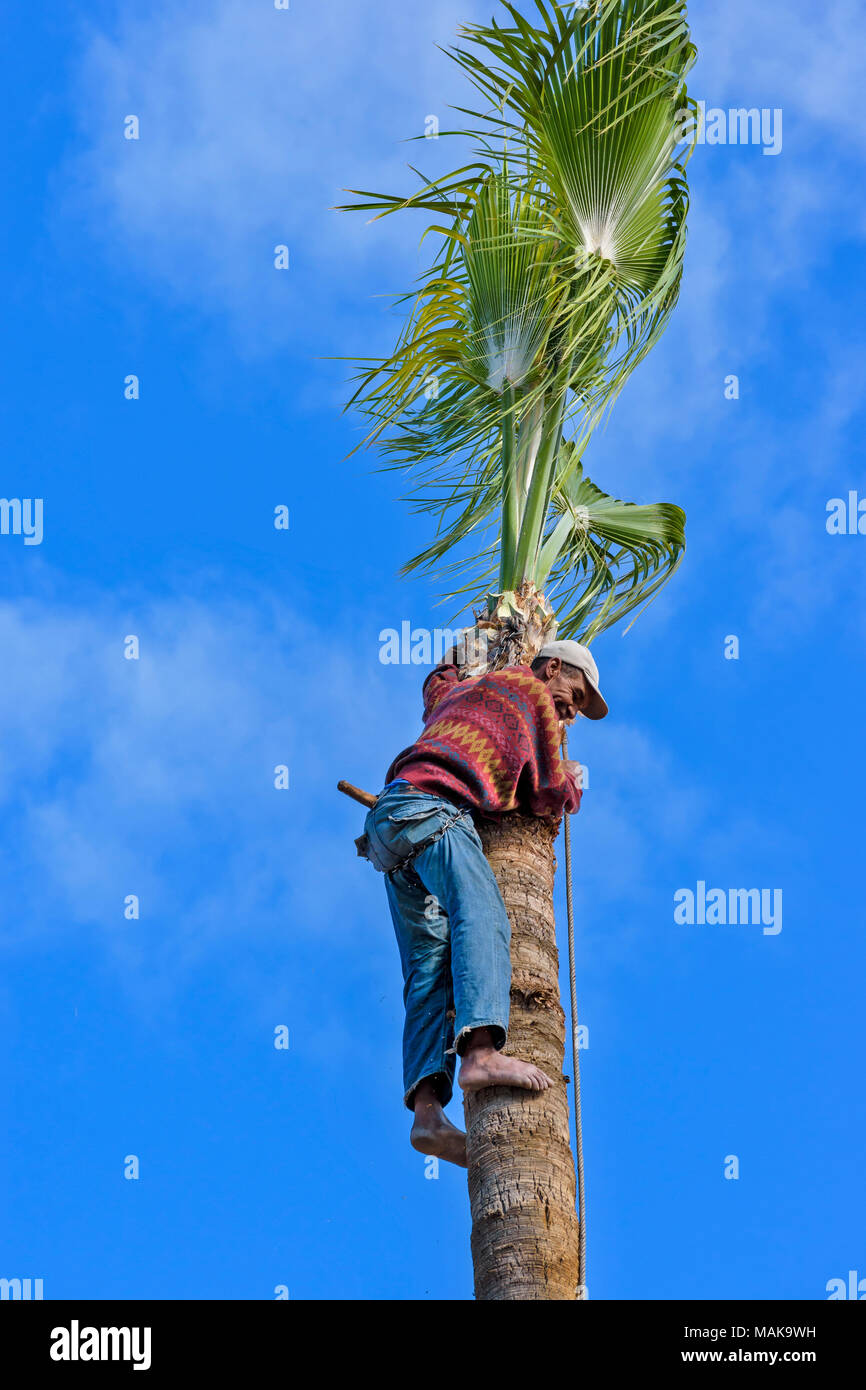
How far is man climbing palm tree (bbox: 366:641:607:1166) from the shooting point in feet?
17.3

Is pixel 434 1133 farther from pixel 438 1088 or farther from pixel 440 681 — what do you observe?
pixel 440 681

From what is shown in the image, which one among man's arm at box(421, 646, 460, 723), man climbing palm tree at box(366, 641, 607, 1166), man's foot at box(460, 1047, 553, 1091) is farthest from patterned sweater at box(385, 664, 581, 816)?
man's foot at box(460, 1047, 553, 1091)

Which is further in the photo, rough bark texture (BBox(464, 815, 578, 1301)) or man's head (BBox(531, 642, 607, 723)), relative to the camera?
man's head (BBox(531, 642, 607, 723))

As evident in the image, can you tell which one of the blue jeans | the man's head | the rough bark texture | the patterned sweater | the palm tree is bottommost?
the rough bark texture

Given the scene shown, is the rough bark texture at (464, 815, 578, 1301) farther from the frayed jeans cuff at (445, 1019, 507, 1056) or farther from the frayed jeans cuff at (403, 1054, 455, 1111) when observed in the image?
the frayed jeans cuff at (403, 1054, 455, 1111)

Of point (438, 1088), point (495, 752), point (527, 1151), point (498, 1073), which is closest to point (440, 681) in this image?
point (495, 752)

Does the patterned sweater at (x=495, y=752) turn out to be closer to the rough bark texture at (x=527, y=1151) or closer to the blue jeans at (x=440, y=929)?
the blue jeans at (x=440, y=929)

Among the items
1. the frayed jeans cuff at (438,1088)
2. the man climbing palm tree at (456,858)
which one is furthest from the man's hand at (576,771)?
the frayed jeans cuff at (438,1088)

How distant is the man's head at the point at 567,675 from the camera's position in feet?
20.8

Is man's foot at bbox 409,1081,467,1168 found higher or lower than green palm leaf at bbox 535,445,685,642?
lower

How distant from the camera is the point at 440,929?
5824 mm

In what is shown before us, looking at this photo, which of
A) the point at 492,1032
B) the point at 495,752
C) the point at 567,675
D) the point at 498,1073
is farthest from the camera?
the point at 567,675

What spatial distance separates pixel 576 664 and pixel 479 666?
0.40 metres

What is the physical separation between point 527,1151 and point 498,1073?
10.0 inches
